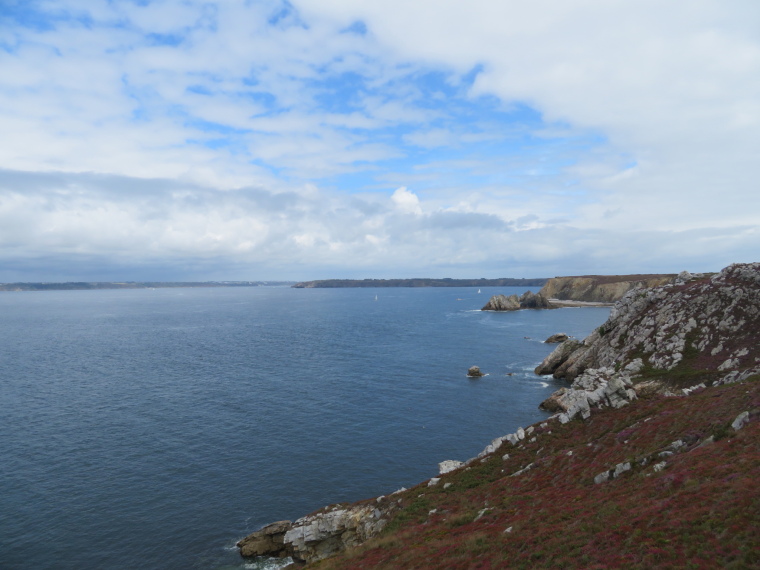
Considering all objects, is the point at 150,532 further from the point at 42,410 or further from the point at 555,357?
the point at 555,357

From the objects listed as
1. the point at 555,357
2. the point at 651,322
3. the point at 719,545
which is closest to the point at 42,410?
the point at 719,545

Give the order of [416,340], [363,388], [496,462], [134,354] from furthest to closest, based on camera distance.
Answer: [416,340] < [134,354] < [363,388] < [496,462]

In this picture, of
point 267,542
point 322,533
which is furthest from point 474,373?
point 267,542

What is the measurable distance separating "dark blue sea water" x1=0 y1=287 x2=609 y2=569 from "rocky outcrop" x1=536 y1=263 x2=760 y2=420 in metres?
12.5

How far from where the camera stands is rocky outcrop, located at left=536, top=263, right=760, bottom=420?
59.2 metres

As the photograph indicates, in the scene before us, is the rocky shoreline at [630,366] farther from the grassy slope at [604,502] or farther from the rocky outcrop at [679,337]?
the grassy slope at [604,502]

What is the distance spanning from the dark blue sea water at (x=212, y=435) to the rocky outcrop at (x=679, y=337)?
12.5m

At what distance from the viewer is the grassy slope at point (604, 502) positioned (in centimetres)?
1895

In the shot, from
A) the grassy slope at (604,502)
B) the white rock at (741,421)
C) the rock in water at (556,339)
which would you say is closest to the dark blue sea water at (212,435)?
the rock in water at (556,339)

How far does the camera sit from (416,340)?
494 ft

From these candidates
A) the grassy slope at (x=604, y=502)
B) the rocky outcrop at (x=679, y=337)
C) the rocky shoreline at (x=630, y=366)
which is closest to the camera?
the grassy slope at (x=604, y=502)

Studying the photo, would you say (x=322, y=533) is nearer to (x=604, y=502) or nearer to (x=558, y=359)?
(x=604, y=502)

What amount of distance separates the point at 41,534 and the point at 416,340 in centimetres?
11752

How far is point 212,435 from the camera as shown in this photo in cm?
6519
